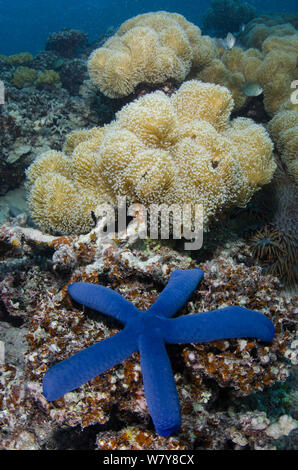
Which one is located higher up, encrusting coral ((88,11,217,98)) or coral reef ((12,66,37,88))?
coral reef ((12,66,37,88))

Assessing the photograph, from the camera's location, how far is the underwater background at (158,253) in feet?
7.37

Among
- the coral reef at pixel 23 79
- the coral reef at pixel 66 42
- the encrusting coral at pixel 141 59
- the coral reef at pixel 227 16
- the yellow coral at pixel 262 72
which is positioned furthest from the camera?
the coral reef at pixel 227 16

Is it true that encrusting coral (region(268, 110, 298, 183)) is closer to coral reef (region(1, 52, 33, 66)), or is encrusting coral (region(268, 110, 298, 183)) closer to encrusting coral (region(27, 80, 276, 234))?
encrusting coral (region(27, 80, 276, 234))

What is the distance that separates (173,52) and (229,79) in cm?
154

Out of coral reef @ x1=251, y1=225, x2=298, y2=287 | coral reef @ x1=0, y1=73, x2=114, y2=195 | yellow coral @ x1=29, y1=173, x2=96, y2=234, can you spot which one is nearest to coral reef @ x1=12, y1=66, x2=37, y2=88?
coral reef @ x1=0, y1=73, x2=114, y2=195

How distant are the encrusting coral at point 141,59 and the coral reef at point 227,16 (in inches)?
436

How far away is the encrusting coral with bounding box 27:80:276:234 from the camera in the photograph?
318cm

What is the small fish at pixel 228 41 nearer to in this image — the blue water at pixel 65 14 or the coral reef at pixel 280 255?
the coral reef at pixel 280 255

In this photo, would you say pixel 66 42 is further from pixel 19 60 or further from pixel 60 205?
pixel 60 205

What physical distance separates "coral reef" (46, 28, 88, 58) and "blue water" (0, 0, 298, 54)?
4049 cm

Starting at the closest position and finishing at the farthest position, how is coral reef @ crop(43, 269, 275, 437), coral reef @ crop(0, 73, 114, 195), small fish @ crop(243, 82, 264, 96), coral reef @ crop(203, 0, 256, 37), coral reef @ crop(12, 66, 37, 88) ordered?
coral reef @ crop(43, 269, 275, 437) < small fish @ crop(243, 82, 264, 96) < coral reef @ crop(0, 73, 114, 195) < coral reef @ crop(12, 66, 37, 88) < coral reef @ crop(203, 0, 256, 37)

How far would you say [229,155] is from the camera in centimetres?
322

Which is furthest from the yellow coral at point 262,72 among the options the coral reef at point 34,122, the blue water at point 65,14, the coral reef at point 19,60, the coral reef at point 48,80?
the blue water at point 65,14
